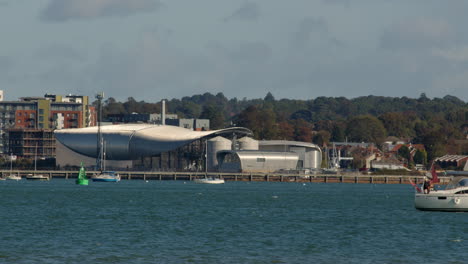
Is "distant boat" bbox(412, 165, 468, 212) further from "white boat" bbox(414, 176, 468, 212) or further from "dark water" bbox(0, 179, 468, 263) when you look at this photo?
"dark water" bbox(0, 179, 468, 263)

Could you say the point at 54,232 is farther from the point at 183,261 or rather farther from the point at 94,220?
the point at 183,261

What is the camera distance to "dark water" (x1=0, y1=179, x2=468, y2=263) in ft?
185

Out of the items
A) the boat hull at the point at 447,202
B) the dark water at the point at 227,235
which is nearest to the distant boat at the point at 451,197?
the boat hull at the point at 447,202

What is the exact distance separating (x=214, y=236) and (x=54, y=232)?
38.0 ft

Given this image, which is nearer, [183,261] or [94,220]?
[183,261]

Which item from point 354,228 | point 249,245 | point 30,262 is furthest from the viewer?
point 354,228

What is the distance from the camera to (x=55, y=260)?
53.5 meters

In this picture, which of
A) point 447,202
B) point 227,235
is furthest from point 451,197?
point 227,235

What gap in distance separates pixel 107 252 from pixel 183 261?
240 inches

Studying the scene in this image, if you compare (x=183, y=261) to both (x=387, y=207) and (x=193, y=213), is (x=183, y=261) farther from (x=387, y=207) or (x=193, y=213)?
(x=387, y=207)

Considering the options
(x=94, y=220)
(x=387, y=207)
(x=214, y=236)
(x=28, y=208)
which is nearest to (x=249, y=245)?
(x=214, y=236)

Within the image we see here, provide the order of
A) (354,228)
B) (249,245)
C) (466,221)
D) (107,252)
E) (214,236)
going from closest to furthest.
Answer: (107,252) < (249,245) < (214,236) < (354,228) < (466,221)

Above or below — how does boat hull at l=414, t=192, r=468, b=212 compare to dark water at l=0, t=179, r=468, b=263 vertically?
above

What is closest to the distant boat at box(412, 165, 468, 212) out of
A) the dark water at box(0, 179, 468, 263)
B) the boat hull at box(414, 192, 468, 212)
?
the boat hull at box(414, 192, 468, 212)
